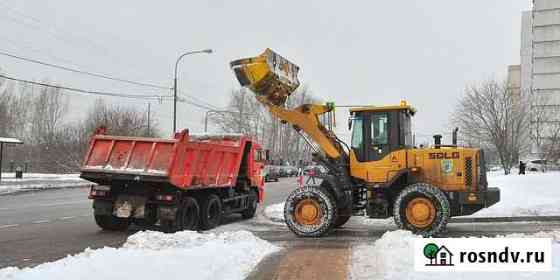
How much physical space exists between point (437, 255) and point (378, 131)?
20.4 ft

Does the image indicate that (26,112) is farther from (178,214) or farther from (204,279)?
(204,279)

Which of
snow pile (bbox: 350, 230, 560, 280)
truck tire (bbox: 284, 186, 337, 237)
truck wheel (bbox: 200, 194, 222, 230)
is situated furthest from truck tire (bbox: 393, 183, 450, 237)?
truck wheel (bbox: 200, 194, 222, 230)

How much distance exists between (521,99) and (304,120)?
39360 millimetres

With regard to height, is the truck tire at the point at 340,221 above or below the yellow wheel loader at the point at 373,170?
below

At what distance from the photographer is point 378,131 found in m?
13.9

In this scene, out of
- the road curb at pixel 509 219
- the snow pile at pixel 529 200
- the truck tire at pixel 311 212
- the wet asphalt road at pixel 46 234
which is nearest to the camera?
the wet asphalt road at pixel 46 234

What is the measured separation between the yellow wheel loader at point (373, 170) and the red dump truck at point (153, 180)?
2.26 metres

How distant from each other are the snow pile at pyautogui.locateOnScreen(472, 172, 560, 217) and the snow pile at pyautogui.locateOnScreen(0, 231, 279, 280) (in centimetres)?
918

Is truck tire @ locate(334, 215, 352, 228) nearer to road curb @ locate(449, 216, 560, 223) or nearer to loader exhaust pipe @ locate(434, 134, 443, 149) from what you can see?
loader exhaust pipe @ locate(434, 134, 443, 149)

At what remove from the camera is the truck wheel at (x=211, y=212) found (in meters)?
15.5

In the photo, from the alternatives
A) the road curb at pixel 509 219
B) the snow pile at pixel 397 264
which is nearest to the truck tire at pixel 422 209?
the snow pile at pixel 397 264

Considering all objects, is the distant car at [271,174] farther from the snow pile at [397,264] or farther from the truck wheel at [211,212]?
the snow pile at [397,264]

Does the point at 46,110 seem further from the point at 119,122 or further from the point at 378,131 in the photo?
the point at 378,131

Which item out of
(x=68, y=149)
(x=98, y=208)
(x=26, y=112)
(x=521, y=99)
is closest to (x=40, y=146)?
(x=68, y=149)
